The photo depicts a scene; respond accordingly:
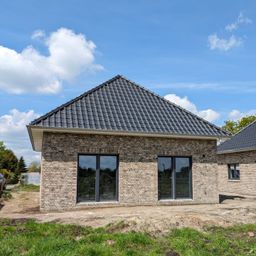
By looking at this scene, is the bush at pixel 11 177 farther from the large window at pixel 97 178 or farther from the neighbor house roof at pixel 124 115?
the large window at pixel 97 178

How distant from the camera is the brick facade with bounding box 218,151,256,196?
824 inches

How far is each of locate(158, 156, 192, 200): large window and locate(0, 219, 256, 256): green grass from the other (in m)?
5.66

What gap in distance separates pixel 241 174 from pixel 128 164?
11.4 meters

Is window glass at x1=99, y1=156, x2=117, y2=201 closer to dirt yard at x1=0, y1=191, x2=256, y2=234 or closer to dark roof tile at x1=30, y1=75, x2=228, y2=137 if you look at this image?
dirt yard at x1=0, y1=191, x2=256, y2=234

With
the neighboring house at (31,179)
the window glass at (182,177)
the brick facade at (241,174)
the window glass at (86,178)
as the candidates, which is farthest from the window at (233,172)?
the neighboring house at (31,179)

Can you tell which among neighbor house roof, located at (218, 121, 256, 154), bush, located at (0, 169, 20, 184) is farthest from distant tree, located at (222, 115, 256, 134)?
bush, located at (0, 169, 20, 184)

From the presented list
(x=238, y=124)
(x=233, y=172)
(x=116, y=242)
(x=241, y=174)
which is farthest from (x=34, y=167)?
(x=116, y=242)

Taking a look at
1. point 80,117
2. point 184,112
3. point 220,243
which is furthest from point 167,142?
point 220,243

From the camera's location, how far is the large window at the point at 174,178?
14609 mm

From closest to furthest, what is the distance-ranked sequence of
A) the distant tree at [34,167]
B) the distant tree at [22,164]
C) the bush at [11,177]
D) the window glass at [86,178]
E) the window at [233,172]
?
the window glass at [86,178] → the window at [233,172] → the bush at [11,177] → the distant tree at [22,164] → the distant tree at [34,167]

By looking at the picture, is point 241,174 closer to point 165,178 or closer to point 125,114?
point 165,178

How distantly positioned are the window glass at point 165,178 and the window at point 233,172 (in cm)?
989

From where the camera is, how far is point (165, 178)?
14680 millimetres

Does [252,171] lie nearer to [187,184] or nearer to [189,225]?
[187,184]
